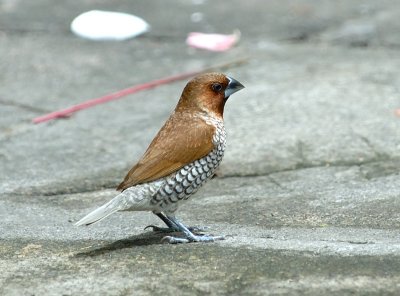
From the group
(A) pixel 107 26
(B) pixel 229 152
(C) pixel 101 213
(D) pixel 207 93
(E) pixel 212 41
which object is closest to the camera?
(C) pixel 101 213

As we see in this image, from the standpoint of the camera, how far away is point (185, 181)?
4.30m

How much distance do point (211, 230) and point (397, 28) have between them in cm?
416

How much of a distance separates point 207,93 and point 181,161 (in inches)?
16.9

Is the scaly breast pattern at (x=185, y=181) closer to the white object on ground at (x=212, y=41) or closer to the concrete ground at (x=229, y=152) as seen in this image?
the concrete ground at (x=229, y=152)

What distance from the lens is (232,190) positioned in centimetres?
514

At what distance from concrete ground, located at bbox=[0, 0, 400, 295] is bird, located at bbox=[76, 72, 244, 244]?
150mm

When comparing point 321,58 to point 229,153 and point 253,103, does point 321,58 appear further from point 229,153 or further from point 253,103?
point 229,153

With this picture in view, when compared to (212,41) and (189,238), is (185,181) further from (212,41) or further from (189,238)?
(212,41)

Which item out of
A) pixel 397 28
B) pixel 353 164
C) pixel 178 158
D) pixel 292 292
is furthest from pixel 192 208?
pixel 397 28

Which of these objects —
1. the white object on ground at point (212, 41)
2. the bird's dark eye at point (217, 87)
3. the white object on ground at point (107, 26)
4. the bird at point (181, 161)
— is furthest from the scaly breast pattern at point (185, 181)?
the white object on ground at point (107, 26)

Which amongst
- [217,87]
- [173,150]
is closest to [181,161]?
[173,150]

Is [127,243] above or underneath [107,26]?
underneath

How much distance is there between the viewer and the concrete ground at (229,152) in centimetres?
374

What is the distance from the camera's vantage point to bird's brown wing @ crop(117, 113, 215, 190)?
426 centimetres
